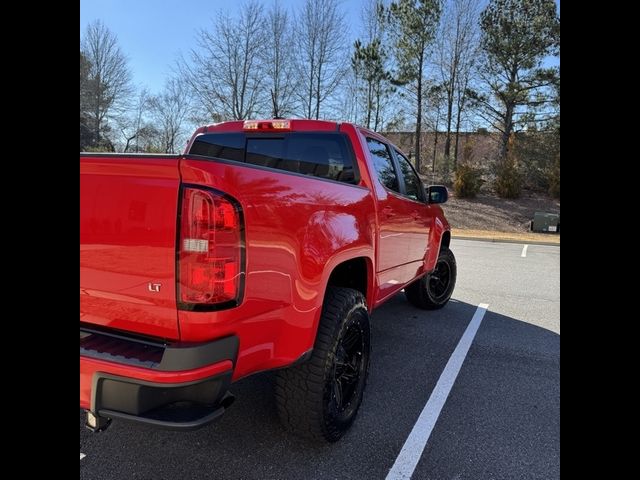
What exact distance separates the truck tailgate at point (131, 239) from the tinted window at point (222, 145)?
1.81 m

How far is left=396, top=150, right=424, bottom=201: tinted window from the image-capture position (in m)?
4.21

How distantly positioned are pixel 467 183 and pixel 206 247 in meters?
23.3

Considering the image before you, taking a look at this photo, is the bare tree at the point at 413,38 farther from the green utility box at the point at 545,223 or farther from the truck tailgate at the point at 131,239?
the truck tailgate at the point at 131,239

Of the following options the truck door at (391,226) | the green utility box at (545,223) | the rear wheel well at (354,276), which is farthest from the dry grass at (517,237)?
→ the rear wheel well at (354,276)

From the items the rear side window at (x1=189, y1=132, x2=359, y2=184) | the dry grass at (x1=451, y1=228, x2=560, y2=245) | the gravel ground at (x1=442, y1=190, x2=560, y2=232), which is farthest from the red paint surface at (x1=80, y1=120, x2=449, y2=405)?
the gravel ground at (x1=442, y1=190, x2=560, y2=232)

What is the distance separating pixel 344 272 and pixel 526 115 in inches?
1040

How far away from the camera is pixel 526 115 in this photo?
25.2m

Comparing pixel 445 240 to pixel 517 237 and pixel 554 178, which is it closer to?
pixel 517 237

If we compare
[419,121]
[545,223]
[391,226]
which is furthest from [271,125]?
[419,121]

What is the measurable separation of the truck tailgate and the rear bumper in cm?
13
